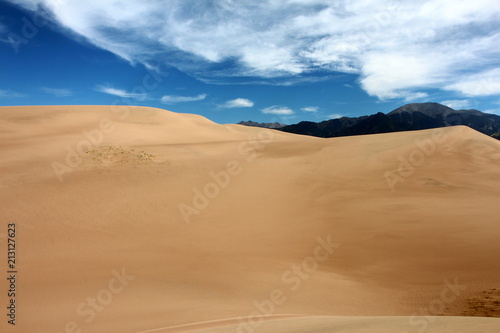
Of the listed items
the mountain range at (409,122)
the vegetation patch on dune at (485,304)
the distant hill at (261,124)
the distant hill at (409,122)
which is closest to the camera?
the vegetation patch on dune at (485,304)

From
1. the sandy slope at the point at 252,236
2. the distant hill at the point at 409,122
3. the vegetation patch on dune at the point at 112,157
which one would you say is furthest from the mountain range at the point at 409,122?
the vegetation patch on dune at the point at 112,157

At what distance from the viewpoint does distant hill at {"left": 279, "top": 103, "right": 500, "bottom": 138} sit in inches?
3826

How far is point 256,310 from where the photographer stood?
4.05 metres

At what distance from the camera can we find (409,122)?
113 meters

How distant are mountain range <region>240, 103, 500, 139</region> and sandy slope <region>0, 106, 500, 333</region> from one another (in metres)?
88.9

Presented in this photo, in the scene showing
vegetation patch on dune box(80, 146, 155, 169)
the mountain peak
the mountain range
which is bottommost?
vegetation patch on dune box(80, 146, 155, 169)

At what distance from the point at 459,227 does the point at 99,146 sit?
1382 centimetres

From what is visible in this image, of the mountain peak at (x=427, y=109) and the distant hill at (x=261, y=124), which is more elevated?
the mountain peak at (x=427, y=109)

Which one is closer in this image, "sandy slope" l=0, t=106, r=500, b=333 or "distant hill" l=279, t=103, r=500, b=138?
"sandy slope" l=0, t=106, r=500, b=333

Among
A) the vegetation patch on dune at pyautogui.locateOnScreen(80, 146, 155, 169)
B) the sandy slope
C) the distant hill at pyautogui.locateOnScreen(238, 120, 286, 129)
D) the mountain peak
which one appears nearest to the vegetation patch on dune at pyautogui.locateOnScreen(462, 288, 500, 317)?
the sandy slope

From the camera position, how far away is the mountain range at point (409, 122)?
97.5 meters

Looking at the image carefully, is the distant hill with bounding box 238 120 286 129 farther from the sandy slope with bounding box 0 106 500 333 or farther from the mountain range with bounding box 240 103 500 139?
the sandy slope with bounding box 0 106 500 333

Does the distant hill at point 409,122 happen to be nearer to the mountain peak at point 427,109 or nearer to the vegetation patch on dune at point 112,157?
the mountain peak at point 427,109

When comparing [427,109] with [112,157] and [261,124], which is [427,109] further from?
[112,157]
